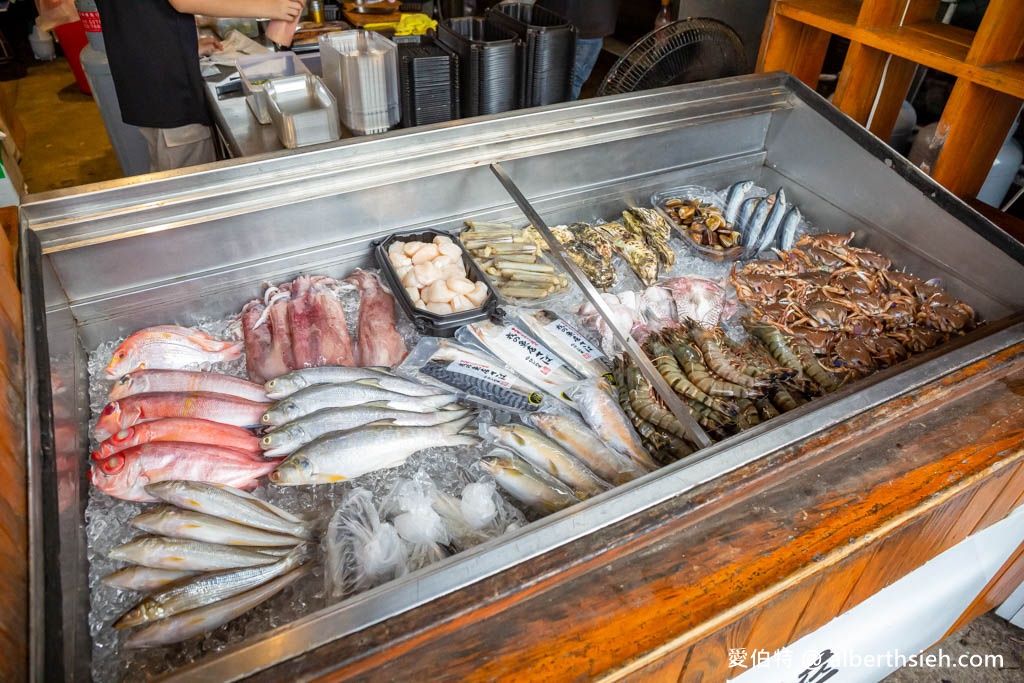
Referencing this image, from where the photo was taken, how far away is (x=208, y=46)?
4.75 m

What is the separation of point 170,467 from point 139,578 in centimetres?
32

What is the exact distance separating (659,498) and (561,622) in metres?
0.38

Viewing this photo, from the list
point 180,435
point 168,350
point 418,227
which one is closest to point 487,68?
point 418,227

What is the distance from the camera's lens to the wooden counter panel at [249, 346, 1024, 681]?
1240 mm

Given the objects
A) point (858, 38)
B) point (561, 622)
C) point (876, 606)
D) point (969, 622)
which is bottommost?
point (969, 622)

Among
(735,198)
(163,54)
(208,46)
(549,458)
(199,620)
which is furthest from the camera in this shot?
(208,46)

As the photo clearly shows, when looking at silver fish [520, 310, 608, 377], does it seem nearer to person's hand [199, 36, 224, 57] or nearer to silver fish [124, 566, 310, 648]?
silver fish [124, 566, 310, 648]

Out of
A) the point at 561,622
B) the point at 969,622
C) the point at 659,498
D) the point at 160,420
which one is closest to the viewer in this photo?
the point at 561,622

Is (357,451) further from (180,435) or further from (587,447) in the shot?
(587,447)

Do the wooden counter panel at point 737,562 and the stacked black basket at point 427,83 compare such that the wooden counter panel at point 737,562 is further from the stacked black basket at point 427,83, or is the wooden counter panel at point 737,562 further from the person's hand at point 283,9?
the person's hand at point 283,9

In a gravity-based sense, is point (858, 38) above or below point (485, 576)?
above

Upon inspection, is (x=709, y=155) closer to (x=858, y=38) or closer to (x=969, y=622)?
(x=858, y=38)

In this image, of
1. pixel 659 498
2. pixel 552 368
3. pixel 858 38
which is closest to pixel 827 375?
pixel 552 368

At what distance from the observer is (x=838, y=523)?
5.02ft
